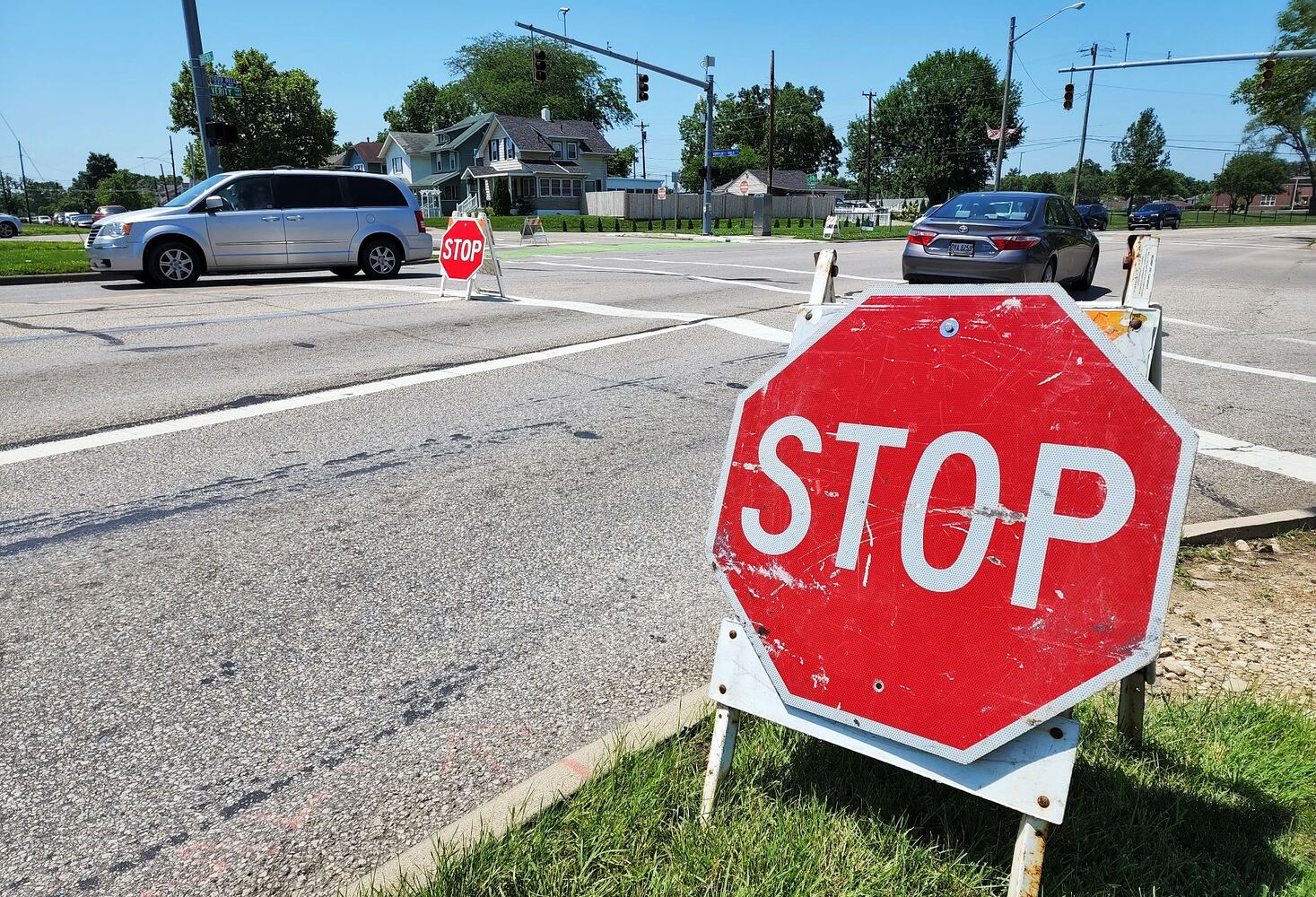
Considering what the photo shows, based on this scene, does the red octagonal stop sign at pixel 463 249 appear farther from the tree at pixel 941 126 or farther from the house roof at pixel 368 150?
the house roof at pixel 368 150

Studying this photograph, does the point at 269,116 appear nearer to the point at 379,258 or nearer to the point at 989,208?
the point at 379,258

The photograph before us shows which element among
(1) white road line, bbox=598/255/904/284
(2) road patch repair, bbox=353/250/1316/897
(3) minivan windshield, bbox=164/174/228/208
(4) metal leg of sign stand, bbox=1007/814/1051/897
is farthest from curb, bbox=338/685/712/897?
(1) white road line, bbox=598/255/904/284

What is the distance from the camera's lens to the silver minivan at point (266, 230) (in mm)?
13328

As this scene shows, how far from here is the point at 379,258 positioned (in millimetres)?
15273

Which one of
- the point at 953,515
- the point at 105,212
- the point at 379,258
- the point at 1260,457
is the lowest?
the point at 1260,457

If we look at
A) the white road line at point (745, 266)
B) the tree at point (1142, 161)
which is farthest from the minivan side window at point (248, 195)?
the tree at point (1142, 161)

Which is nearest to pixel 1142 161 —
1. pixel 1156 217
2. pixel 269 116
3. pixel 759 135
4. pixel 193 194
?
pixel 759 135

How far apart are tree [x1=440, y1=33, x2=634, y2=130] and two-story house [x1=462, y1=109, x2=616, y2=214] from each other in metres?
23.1

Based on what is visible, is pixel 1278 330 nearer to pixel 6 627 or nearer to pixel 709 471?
pixel 709 471

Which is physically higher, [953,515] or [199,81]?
[199,81]

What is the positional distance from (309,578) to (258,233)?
39.6 feet

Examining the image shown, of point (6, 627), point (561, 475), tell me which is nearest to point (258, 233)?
Result: point (561, 475)

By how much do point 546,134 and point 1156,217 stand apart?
45.9 m

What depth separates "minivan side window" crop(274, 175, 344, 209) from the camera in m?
14.2
